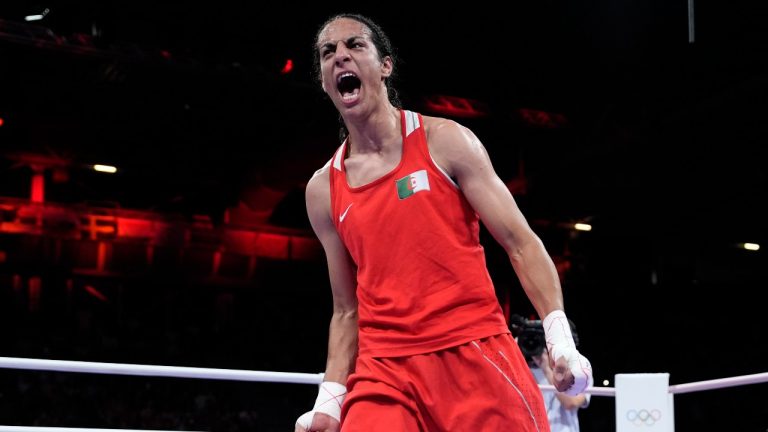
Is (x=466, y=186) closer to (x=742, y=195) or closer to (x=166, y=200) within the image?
(x=166, y=200)

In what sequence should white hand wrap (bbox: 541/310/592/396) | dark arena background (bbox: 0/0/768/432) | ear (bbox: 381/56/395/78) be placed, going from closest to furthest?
white hand wrap (bbox: 541/310/592/396), ear (bbox: 381/56/395/78), dark arena background (bbox: 0/0/768/432)

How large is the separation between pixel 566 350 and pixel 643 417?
4.88 ft

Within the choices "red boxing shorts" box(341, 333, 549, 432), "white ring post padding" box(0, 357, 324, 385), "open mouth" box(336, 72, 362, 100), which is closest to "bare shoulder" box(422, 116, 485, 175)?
"open mouth" box(336, 72, 362, 100)

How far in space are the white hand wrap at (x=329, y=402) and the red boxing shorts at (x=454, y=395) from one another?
0.50 ft

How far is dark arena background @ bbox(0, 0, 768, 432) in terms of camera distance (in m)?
7.79

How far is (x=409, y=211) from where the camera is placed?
5.55 ft

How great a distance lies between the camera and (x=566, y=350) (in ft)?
4.96

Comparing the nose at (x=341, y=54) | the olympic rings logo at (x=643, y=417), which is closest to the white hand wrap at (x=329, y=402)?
the nose at (x=341, y=54)

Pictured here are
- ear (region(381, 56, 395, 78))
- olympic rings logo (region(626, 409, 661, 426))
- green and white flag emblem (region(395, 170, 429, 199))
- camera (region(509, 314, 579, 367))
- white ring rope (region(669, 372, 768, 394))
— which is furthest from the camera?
camera (region(509, 314, 579, 367))

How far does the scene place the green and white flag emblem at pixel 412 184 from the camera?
1.70 metres

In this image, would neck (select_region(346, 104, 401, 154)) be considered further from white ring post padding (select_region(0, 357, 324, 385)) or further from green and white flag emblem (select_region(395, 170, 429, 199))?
white ring post padding (select_region(0, 357, 324, 385))

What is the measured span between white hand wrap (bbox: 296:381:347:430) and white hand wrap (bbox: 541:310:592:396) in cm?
46

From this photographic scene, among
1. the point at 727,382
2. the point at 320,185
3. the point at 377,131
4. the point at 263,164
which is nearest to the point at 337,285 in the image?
the point at 320,185

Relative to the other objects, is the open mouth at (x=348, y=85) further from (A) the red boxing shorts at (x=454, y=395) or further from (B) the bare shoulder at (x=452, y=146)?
(A) the red boxing shorts at (x=454, y=395)
